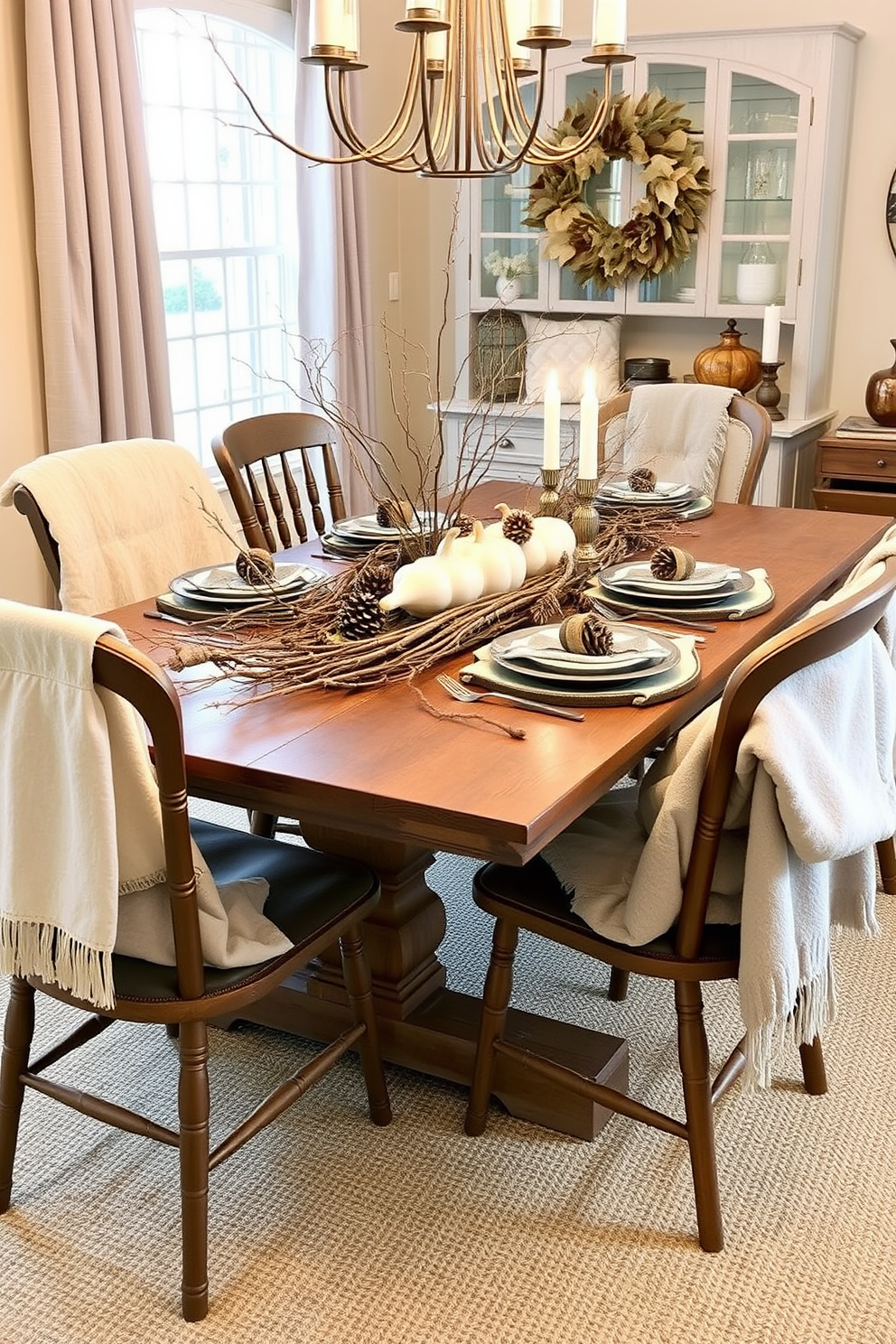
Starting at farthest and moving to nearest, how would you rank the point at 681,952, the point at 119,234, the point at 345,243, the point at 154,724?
1. the point at 345,243
2. the point at 119,234
3. the point at 681,952
4. the point at 154,724

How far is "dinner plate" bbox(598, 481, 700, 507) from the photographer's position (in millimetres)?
2881

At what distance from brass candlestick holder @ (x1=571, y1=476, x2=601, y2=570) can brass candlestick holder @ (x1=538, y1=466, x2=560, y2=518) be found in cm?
4

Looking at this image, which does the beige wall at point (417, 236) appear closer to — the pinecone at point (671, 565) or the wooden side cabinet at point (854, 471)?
the wooden side cabinet at point (854, 471)

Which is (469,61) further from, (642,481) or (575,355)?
(575,355)

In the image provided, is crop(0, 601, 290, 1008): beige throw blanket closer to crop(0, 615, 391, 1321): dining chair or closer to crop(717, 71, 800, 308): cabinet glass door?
crop(0, 615, 391, 1321): dining chair

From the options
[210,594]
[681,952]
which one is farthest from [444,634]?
[681,952]

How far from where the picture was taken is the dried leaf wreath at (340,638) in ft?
6.09

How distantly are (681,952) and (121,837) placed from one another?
28.5 inches

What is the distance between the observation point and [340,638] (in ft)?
6.56

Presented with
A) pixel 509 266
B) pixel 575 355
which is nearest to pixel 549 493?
pixel 575 355

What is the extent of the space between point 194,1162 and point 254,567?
927 millimetres

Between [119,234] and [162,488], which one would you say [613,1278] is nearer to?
[162,488]

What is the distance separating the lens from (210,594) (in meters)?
2.20

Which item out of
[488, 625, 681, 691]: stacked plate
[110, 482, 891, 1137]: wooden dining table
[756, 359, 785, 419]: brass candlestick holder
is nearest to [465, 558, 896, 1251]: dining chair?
[110, 482, 891, 1137]: wooden dining table
